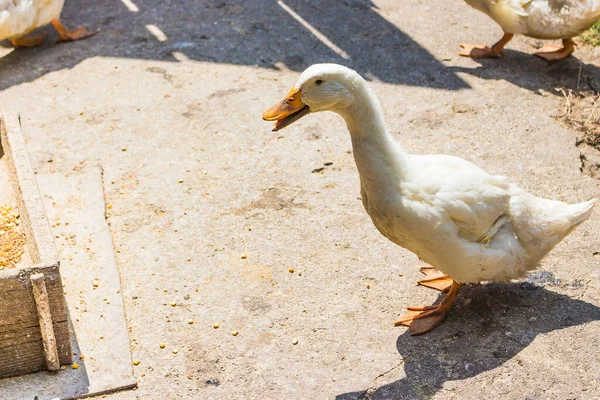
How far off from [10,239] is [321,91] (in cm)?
219

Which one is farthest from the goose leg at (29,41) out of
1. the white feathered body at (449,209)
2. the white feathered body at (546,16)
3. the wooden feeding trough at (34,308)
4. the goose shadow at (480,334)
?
the goose shadow at (480,334)

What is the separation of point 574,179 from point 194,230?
274cm

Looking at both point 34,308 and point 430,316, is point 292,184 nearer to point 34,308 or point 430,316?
point 430,316

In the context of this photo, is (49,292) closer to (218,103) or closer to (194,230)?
(194,230)

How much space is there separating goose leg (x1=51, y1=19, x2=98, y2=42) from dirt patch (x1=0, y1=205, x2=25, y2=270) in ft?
10.6

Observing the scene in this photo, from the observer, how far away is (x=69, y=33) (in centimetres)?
755

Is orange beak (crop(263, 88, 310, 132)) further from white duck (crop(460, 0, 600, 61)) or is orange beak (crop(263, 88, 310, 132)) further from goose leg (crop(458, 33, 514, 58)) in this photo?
goose leg (crop(458, 33, 514, 58))

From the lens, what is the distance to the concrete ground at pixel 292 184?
4.02m

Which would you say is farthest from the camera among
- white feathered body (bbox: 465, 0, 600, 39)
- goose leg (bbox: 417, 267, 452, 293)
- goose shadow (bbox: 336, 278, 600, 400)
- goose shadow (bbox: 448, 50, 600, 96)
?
goose shadow (bbox: 448, 50, 600, 96)

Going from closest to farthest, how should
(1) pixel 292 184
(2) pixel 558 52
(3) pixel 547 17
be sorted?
(1) pixel 292 184 → (3) pixel 547 17 → (2) pixel 558 52

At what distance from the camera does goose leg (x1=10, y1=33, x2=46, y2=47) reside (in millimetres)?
7404

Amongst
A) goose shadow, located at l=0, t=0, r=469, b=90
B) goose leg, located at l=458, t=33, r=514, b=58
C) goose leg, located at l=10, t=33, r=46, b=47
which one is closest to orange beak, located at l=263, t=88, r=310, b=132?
goose shadow, located at l=0, t=0, r=469, b=90

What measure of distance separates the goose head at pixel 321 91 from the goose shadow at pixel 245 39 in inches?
124

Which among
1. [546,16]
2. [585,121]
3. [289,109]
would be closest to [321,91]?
[289,109]
